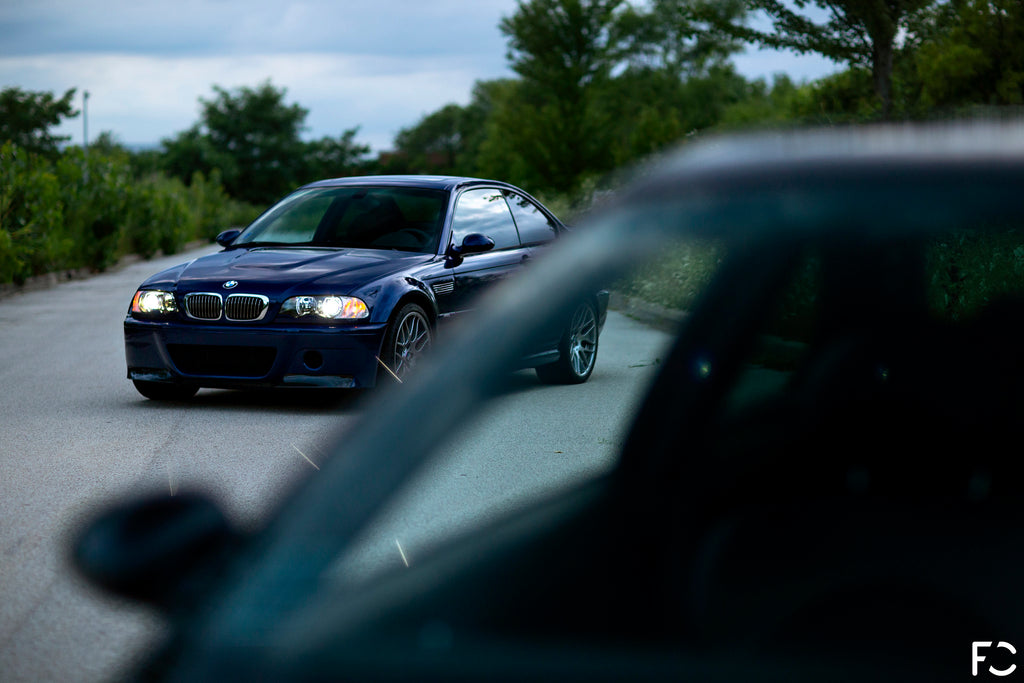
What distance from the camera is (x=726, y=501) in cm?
185

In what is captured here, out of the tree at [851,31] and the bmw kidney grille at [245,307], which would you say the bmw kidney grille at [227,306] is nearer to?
the bmw kidney grille at [245,307]

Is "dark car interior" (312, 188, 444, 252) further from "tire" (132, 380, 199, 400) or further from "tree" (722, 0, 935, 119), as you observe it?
"tree" (722, 0, 935, 119)

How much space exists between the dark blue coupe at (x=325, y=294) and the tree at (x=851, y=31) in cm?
1699

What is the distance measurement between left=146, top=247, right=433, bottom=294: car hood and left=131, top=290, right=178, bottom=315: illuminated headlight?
0.09 meters

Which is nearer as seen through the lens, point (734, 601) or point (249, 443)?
point (734, 601)

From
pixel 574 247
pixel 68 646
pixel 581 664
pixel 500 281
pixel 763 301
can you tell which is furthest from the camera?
pixel 500 281

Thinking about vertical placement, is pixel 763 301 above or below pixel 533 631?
above

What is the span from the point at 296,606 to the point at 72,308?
17168mm

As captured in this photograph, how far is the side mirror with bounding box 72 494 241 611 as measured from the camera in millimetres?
1838

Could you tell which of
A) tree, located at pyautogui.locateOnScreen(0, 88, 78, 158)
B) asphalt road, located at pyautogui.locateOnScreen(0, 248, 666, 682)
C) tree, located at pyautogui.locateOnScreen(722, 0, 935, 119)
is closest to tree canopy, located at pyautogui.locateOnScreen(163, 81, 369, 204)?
tree, located at pyautogui.locateOnScreen(0, 88, 78, 158)

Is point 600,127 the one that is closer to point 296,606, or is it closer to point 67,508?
point 67,508

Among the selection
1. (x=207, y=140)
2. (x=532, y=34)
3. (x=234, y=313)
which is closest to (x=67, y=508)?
(x=234, y=313)

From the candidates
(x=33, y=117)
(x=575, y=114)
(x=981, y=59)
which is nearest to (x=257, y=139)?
(x=33, y=117)

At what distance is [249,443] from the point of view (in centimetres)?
699
